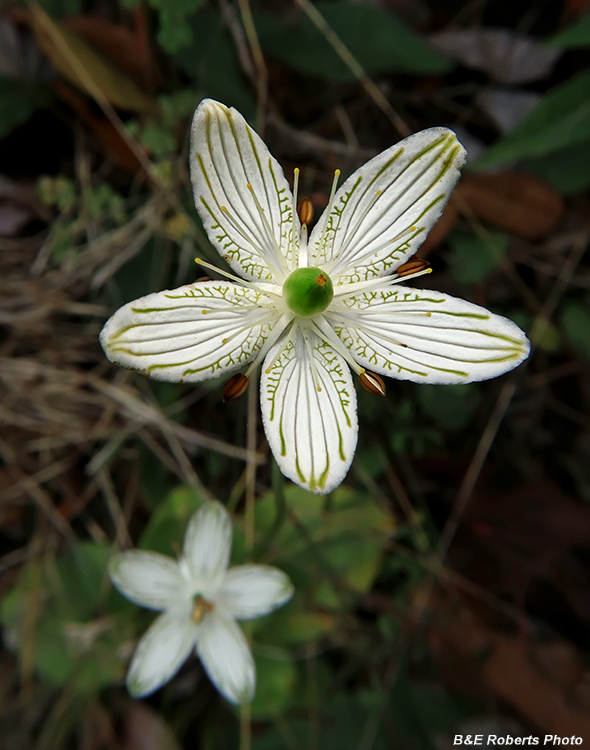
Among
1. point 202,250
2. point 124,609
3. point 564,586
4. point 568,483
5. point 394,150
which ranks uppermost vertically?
point 394,150

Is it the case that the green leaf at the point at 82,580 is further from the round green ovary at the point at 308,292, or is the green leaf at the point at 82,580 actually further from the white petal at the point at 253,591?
the round green ovary at the point at 308,292

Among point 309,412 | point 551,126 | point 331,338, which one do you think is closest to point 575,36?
point 551,126

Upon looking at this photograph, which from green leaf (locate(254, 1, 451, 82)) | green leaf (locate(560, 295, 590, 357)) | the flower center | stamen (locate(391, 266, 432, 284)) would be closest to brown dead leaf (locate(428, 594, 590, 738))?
the flower center

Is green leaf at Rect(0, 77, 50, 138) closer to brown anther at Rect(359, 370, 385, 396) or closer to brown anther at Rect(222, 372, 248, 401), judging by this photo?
brown anther at Rect(222, 372, 248, 401)

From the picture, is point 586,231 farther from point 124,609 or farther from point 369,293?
point 124,609

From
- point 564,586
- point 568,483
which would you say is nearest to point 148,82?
point 568,483

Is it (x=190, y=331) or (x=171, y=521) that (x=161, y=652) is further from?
(x=190, y=331)
